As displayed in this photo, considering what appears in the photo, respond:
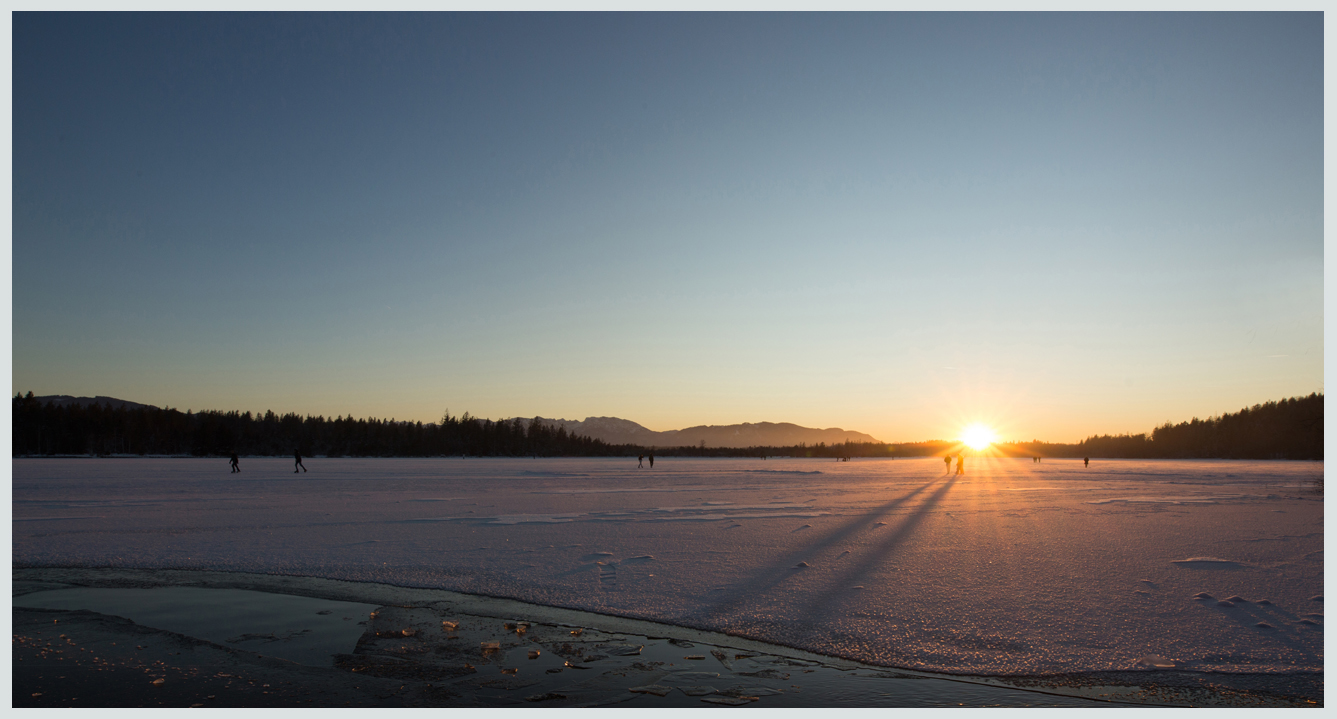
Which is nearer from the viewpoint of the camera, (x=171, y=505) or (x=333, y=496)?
(x=171, y=505)

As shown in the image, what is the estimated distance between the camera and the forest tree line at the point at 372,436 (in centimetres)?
8651

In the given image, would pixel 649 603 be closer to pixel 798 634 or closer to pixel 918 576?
pixel 798 634

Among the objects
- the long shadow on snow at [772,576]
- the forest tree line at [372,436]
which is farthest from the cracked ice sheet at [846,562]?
the forest tree line at [372,436]

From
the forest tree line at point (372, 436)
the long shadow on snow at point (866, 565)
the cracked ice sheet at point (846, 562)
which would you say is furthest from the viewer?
the forest tree line at point (372, 436)

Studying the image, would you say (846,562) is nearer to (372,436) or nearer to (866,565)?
(866,565)

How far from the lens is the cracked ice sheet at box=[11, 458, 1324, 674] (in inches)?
220

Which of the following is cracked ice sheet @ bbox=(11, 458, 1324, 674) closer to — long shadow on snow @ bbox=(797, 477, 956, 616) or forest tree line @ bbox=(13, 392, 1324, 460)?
long shadow on snow @ bbox=(797, 477, 956, 616)

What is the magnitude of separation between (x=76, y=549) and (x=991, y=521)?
14849 millimetres

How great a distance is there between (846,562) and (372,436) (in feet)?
387

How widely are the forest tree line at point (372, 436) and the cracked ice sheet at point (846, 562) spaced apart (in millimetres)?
74833

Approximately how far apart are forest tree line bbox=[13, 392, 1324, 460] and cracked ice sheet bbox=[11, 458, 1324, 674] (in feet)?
246

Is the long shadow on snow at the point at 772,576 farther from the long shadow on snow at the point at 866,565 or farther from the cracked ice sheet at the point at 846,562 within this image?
the long shadow on snow at the point at 866,565

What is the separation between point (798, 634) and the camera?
582cm

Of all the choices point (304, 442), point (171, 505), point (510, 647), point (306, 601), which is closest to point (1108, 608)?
point (510, 647)
